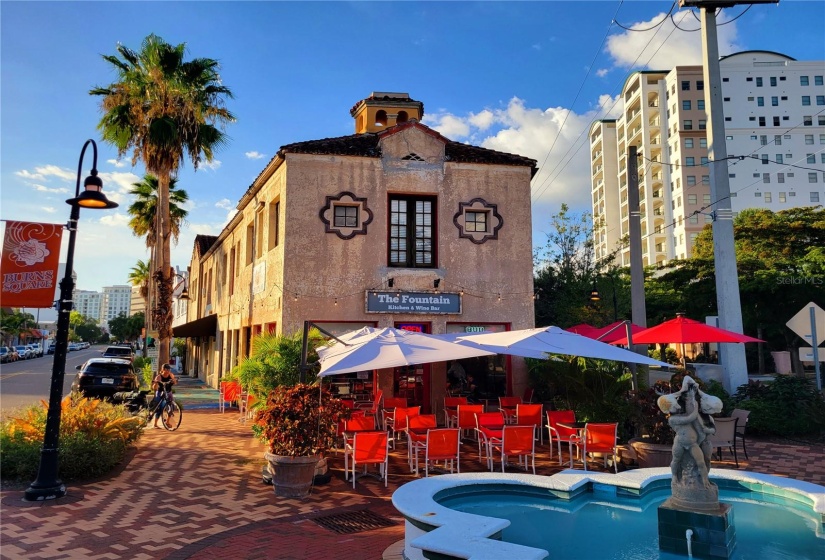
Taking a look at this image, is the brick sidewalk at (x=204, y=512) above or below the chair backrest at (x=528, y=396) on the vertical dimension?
below

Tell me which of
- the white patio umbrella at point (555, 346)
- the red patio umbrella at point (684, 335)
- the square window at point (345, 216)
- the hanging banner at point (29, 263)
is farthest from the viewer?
the square window at point (345, 216)

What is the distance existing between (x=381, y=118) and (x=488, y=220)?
19.6 ft

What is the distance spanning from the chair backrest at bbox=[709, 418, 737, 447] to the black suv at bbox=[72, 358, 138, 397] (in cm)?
1629

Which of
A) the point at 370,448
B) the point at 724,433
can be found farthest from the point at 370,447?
the point at 724,433

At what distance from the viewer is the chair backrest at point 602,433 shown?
918 cm

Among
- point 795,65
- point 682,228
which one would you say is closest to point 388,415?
point 682,228

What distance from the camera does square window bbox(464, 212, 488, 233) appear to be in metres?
15.4

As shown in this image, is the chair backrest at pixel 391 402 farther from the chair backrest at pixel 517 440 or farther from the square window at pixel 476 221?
the square window at pixel 476 221

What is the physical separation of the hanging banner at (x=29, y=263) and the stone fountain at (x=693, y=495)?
7841 millimetres

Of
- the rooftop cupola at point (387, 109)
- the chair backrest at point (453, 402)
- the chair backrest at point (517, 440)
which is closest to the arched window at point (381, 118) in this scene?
the rooftop cupola at point (387, 109)

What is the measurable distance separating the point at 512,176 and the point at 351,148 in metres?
4.75

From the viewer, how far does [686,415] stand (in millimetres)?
5652

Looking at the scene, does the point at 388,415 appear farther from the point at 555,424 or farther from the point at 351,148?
the point at 351,148

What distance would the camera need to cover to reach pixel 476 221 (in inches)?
608
